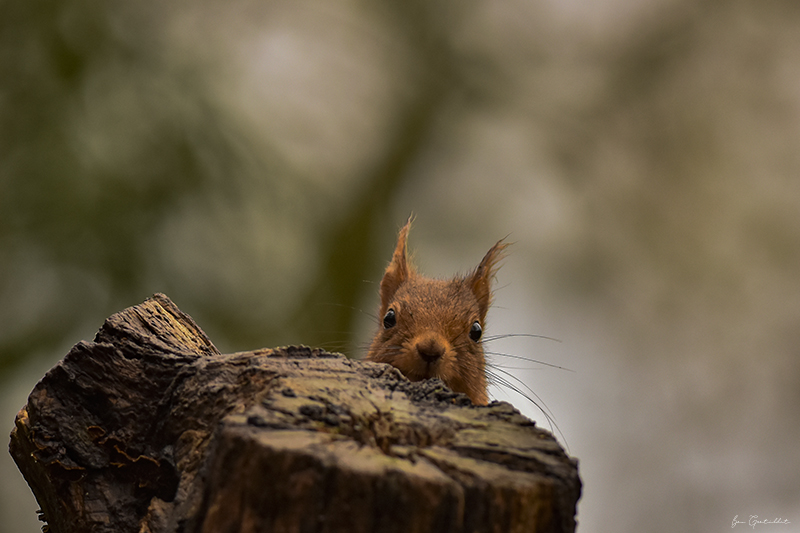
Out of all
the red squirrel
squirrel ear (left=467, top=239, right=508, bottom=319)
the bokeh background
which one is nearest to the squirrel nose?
the red squirrel

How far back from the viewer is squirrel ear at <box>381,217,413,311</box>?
261 cm

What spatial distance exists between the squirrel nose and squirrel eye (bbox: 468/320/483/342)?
0.29 metres

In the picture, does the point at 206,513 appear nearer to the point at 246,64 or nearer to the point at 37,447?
the point at 37,447

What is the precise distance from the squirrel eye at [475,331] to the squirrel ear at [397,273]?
0.41 metres

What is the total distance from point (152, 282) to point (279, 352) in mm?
1734

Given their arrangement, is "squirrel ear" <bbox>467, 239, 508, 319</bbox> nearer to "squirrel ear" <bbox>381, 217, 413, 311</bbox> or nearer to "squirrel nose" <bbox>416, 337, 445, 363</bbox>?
"squirrel ear" <bbox>381, 217, 413, 311</bbox>

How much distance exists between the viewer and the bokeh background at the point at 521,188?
2.81m

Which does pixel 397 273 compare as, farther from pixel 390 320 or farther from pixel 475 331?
pixel 475 331

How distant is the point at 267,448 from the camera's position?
0.87 meters

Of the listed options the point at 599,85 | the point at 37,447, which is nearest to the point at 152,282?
the point at 37,447

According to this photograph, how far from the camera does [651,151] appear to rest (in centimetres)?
308

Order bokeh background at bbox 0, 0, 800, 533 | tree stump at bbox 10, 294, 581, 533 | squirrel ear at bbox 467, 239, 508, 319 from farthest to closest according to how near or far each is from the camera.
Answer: bokeh background at bbox 0, 0, 800, 533
squirrel ear at bbox 467, 239, 508, 319
tree stump at bbox 10, 294, 581, 533

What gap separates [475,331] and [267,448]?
154 centimetres
